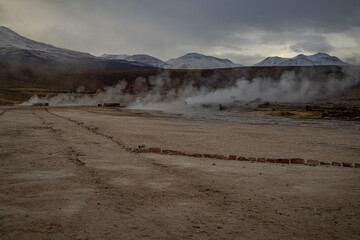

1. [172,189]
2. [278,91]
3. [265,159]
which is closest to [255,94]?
[278,91]

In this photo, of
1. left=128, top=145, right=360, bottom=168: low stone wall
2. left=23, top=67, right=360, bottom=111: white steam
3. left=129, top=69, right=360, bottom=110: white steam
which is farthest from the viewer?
left=129, top=69, right=360, bottom=110: white steam

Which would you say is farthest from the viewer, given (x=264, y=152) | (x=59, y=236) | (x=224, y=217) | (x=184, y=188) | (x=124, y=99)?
(x=124, y=99)

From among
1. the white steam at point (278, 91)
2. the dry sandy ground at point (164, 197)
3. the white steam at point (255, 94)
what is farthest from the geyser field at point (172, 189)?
the white steam at point (278, 91)

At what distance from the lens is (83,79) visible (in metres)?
97.4

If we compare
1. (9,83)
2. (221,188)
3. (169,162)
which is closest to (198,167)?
(169,162)

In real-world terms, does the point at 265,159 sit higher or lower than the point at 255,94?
lower

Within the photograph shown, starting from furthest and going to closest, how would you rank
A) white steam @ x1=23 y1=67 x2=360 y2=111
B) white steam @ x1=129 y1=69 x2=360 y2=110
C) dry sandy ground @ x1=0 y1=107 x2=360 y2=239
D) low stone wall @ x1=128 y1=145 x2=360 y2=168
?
white steam @ x1=129 y1=69 x2=360 y2=110 → white steam @ x1=23 y1=67 x2=360 y2=111 → low stone wall @ x1=128 y1=145 x2=360 y2=168 → dry sandy ground @ x1=0 y1=107 x2=360 y2=239

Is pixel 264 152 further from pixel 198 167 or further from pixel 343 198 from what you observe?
pixel 343 198

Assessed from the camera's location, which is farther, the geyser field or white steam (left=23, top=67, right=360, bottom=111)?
white steam (left=23, top=67, right=360, bottom=111)

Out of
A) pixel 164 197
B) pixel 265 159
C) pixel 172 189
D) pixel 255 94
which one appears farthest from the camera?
pixel 255 94

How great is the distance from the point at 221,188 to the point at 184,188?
80cm

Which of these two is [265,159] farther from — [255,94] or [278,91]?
[278,91]

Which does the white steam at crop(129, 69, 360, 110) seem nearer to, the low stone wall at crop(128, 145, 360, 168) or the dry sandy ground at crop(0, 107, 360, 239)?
the low stone wall at crop(128, 145, 360, 168)

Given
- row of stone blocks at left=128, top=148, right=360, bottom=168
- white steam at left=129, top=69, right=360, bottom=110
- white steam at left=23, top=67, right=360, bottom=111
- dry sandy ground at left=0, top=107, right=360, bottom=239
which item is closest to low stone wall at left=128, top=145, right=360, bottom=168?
row of stone blocks at left=128, top=148, right=360, bottom=168
